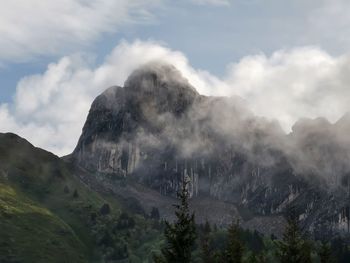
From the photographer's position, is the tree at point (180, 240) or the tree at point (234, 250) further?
the tree at point (234, 250)

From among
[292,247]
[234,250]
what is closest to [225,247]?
[234,250]

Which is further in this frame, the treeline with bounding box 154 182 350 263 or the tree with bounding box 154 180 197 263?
the treeline with bounding box 154 182 350 263

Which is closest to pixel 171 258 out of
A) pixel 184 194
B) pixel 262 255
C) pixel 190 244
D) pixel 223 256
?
pixel 190 244

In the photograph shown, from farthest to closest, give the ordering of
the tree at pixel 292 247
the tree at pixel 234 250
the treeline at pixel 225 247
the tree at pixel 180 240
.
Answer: the tree at pixel 292 247 < the tree at pixel 234 250 < the treeline at pixel 225 247 < the tree at pixel 180 240

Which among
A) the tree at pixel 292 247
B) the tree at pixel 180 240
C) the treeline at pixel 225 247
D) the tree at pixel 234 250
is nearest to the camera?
the tree at pixel 180 240

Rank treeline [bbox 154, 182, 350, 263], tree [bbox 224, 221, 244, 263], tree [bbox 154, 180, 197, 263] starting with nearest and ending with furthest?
tree [bbox 154, 180, 197, 263]
treeline [bbox 154, 182, 350, 263]
tree [bbox 224, 221, 244, 263]

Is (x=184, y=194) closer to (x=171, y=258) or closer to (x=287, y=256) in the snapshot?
(x=171, y=258)

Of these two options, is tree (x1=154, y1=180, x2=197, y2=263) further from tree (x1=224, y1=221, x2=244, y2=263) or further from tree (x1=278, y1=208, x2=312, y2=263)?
tree (x1=278, y1=208, x2=312, y2=263)

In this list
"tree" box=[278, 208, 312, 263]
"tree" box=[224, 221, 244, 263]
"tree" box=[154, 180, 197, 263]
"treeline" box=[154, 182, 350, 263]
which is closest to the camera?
"tree" box=[154, 180, 197, 263]

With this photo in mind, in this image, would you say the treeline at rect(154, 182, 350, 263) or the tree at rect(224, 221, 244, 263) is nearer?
the treeline at rect(154, 182, 350, 263)

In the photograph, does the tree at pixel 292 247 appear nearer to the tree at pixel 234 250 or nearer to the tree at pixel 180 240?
the tree at pixel 234 250

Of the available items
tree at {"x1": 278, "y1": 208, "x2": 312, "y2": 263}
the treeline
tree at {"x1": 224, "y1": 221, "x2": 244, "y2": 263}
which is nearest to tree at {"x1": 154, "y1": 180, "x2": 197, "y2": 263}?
the treeline

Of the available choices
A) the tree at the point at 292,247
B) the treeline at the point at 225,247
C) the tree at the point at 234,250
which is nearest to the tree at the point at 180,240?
the treeline at the point at 225,247

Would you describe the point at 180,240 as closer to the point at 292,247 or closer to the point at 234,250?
the point at 234,250
